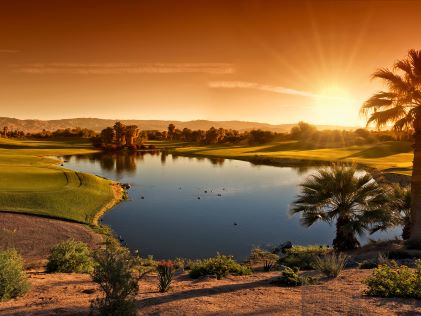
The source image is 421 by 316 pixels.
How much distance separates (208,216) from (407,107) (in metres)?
25.8

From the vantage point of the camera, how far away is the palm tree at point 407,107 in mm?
19750

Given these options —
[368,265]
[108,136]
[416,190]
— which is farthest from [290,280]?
[108,136]

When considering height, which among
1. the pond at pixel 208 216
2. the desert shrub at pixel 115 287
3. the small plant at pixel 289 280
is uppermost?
the desert shrub at pixel 115 287

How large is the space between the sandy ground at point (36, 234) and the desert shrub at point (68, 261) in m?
7.72

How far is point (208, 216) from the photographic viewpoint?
41.9 m

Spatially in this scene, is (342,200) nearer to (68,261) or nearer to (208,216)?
(68,261)

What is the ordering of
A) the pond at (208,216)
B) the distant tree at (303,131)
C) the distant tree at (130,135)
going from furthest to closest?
the distant tree at (303,131) < the distant tree at (130,135) < the pond at (208,216)

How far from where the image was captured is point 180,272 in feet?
59.3

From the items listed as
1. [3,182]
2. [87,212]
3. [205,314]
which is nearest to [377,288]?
[205,314]

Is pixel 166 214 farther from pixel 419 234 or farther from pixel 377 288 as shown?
pixel 377 288

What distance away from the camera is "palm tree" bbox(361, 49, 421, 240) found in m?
19.8

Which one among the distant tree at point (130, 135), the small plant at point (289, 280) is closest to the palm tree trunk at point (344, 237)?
the small plant at point (289, 280)

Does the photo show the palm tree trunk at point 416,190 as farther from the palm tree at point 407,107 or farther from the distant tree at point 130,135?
the distant tree at point 130,135

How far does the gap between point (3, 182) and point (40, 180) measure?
14.7 ft
